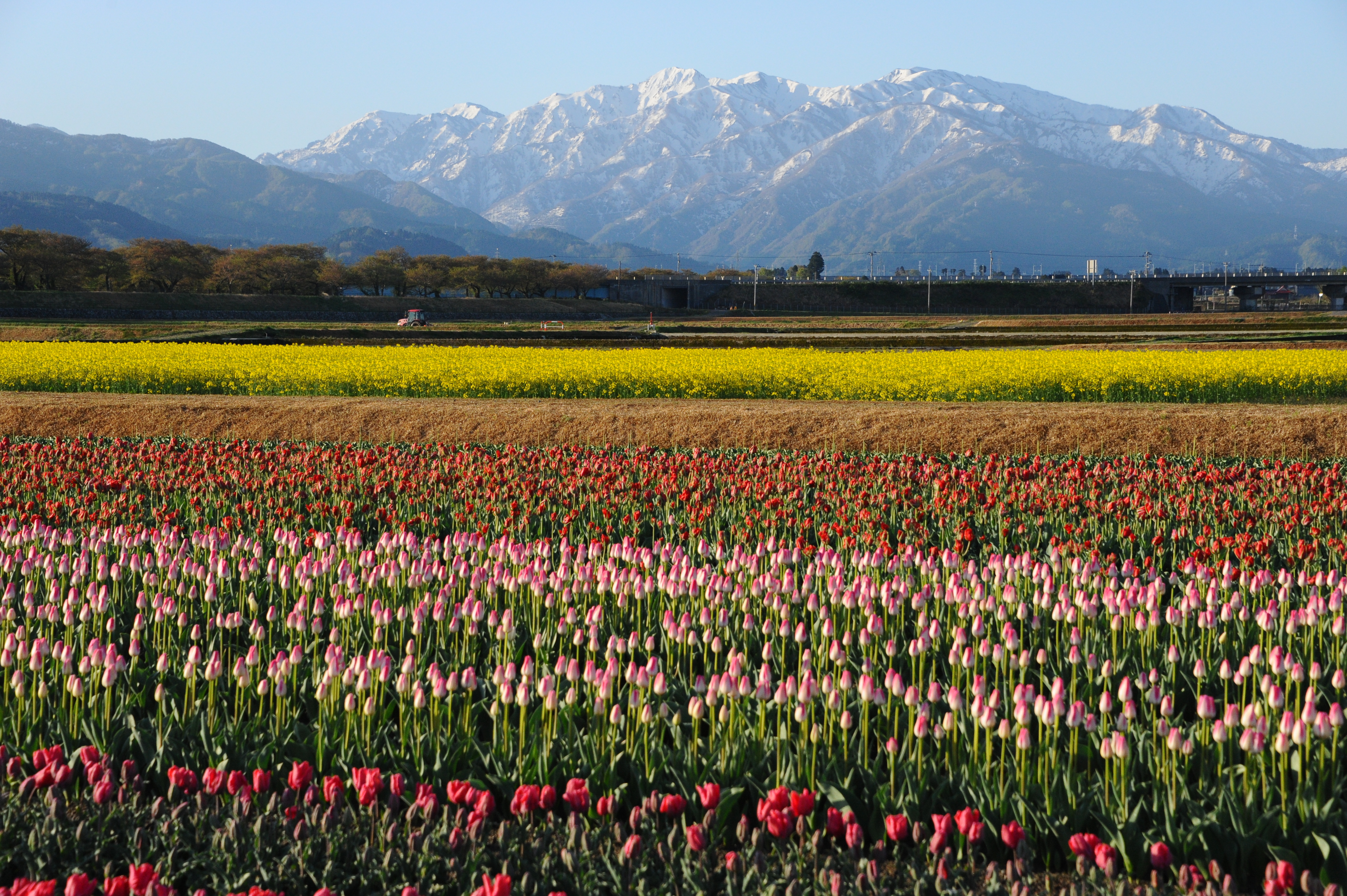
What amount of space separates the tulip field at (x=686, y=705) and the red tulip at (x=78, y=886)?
3 cm

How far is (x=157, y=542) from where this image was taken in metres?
9.20

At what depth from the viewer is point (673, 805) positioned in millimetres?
4840

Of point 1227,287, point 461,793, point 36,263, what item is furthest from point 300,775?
point 1227,287

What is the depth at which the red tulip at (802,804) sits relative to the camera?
4.63 meters

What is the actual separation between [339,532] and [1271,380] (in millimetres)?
22726

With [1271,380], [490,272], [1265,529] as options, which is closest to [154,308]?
[490,272]

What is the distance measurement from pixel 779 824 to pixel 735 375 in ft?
71.4

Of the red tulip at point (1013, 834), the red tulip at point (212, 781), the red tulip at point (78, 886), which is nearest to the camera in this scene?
the red tulip at point (78, 886)

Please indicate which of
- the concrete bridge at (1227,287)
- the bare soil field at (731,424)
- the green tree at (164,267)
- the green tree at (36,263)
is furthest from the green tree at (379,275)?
the bare soil field at (731,424)

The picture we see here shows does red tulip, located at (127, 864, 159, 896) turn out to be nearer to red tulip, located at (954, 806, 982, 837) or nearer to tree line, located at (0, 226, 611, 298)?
red tulip, located at (954, 806, 982, 837)

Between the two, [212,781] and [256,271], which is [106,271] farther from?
[212,781]

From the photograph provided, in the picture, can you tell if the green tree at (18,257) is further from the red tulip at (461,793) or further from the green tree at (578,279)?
the red tulip at (461,793)

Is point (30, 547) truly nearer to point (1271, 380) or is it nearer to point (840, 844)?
point (840, 844)

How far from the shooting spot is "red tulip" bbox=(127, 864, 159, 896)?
404 centimetres
